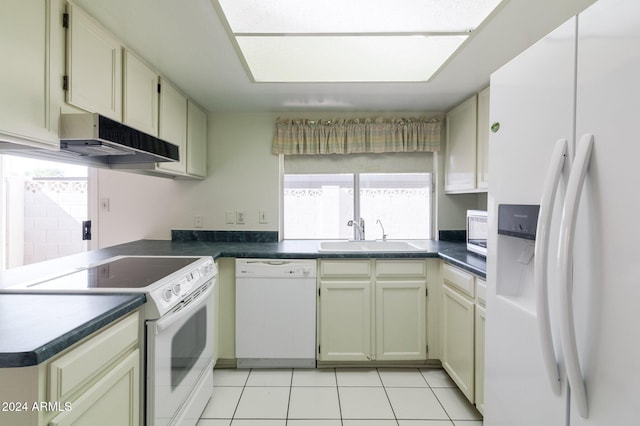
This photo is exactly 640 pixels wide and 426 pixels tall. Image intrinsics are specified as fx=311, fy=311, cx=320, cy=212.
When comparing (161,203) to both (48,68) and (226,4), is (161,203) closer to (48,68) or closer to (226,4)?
(48,68)

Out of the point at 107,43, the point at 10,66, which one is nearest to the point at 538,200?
the point at 10,66

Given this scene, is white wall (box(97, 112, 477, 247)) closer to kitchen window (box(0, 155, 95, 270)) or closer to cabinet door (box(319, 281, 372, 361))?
kitchen window (box(0, 155, 95, 270))

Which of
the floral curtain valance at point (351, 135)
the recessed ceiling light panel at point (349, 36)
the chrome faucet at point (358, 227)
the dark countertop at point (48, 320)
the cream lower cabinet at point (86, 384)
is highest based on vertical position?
the recessed ceiling light panel at point (349, 36)

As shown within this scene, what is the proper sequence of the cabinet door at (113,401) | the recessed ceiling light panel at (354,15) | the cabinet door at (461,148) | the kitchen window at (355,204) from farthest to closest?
the kitchen window at (355,204)
the cabinet door at (461,148)
the recessed ceiling light panel at (354,15)
the cabinet door at (113,401)

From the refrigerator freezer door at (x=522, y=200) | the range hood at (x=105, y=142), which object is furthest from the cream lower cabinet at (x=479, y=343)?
the range hood at (x=105, y=142)

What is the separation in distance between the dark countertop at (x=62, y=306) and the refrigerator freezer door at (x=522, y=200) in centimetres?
58

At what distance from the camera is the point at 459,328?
6.49ft

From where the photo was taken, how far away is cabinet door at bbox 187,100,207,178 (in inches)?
98.3

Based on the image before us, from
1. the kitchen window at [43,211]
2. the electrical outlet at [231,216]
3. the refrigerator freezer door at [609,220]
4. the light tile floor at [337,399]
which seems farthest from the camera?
the electrical outlet at [231,216]

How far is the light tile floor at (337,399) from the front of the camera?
70.7 inches

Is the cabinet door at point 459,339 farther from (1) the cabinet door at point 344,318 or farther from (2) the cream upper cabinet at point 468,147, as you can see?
(2) the cream upper cabinet at point 468,147

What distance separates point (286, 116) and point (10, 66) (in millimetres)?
1990

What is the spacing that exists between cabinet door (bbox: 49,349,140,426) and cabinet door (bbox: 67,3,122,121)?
1.10 metres

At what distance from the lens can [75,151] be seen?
161cm
